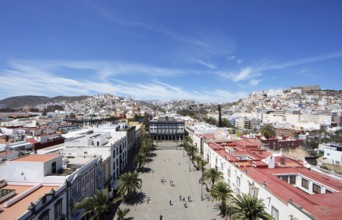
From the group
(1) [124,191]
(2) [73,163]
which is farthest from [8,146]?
(1) [124,191]

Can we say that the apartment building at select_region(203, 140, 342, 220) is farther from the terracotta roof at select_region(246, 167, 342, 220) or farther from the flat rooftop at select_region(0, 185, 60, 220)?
the flat rooftop at select_region(0, 185, 60, 220)

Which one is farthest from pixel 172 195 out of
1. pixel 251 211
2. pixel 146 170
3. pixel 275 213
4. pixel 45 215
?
pixel 45 215

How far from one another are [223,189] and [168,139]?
8395 cm

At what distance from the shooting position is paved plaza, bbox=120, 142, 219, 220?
1288 inches

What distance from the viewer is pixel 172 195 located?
39969mm

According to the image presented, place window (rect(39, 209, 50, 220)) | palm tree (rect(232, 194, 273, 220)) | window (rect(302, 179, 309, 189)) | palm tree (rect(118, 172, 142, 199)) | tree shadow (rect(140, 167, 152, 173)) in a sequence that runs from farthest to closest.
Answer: tree shadow (rect(140, 167, 152, 173)) < palm tree (rect(118, 172, 142, 199)) < window (rect(302, 179, 309, 189)) < palm tree (rect(232, 194, 273, 220)) < window (rect(39, 209, 50, 220))

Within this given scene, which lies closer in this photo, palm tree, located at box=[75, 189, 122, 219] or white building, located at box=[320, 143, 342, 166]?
palm tree, located at box=[75, 189, 122, 219]

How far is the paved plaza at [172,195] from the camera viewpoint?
1288 inches

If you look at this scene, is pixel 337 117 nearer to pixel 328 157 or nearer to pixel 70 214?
pixel 328 157

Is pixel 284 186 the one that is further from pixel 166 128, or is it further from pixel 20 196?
pixel 166 128

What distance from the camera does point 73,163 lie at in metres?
32.6

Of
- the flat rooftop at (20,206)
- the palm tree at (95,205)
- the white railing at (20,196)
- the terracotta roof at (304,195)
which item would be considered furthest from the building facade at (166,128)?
the flat rooftop at (20,206)

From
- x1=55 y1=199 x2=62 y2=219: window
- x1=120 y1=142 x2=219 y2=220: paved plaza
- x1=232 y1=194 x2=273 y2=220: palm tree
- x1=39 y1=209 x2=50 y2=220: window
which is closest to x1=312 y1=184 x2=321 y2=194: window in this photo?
x1=232 y1=194 x2=273 y2=220: palm tree

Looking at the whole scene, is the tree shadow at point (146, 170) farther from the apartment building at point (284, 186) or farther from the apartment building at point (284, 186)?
the apartment building at point (284, 186)
